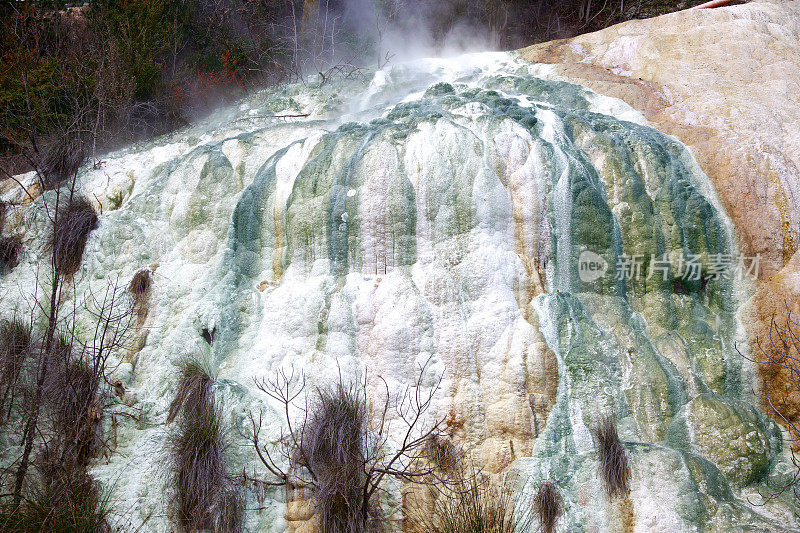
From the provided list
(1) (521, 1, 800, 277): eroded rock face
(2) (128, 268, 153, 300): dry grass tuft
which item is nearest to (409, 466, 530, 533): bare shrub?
(1) (521, 1, 800, 277): eroded rock face

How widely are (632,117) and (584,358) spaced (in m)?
3.08

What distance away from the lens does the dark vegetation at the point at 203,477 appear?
362 centimetres

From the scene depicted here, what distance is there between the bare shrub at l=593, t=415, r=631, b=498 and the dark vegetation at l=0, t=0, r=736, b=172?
5.75 metres

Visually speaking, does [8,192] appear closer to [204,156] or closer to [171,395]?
[204,156]

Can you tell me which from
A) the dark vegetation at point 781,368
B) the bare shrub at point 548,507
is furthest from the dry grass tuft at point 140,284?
the dark vegetation at point 781,368

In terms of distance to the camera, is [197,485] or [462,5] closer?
[197,485]

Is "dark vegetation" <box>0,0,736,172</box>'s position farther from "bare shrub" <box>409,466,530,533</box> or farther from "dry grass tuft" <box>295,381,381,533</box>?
"bare shrub" <box>409,466,530,533</box>

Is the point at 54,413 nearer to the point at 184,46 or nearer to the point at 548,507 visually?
the point at 548,507

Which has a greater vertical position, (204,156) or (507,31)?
(507,31)

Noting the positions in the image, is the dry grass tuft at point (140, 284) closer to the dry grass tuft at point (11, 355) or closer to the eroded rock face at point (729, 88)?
the dry grass tuft at point (11, 355)

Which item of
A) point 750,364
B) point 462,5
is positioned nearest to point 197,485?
point 750,364

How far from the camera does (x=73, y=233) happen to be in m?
5.46

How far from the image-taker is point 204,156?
5777mm

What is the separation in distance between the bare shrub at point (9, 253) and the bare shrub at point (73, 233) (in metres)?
0.43
